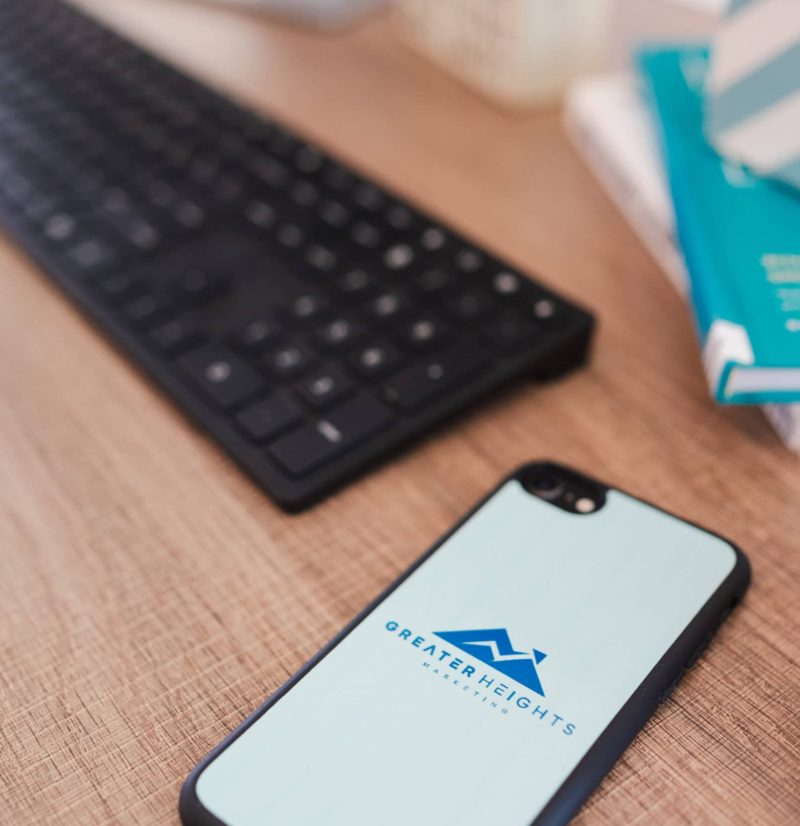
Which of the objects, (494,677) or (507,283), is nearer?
(494,677)

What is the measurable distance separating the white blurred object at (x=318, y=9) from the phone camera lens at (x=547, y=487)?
52 cm

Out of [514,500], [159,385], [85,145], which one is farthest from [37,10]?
[514,500]

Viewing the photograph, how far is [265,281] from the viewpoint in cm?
43

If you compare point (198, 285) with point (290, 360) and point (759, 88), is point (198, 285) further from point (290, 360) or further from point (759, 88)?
point (759, 88)

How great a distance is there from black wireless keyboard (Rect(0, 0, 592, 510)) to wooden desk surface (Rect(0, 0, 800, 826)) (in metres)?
0.02

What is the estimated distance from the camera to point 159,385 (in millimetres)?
373

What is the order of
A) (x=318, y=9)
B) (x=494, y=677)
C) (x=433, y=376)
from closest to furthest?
(x=494, y=677) < (x=433, y=376) < (x=318, y=9)

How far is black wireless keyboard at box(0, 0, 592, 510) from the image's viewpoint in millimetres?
351

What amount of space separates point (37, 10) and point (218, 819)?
656mm

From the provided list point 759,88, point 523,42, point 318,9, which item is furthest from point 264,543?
point 318,9

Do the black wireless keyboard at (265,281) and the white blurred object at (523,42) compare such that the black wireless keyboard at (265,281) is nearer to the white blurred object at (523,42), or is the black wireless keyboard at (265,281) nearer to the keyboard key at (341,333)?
the keyboard key at (341,333)

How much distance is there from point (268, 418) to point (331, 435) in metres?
0.02

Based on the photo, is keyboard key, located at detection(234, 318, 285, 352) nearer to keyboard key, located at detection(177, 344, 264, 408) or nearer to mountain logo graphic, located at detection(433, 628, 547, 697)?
keyboard key, located at detection(177, 344, 264, 408)

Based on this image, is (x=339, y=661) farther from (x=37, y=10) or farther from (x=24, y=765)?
(x=37, y=10)
